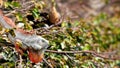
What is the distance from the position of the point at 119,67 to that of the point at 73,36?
1527 millimetres

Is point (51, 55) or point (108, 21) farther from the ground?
point (51, 55)

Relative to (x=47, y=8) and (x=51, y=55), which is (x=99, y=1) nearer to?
(x=47, y=8)

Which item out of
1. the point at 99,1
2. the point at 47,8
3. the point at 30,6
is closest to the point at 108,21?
the point at 99,1

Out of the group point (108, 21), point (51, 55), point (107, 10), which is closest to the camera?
point (51, 55)

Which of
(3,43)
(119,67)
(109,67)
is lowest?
(119,67)

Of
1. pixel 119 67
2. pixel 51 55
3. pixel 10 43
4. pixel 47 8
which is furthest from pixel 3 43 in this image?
pixel 119 67

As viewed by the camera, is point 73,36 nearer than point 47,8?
Yes

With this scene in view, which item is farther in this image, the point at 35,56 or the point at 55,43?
the point at 55,43

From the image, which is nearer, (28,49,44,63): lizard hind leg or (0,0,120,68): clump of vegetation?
(28,49,44,63): lizard hind leg

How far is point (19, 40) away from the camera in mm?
3053

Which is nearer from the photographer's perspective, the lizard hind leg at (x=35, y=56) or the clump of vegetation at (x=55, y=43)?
the lizard hind leg at (x=35, y=56)

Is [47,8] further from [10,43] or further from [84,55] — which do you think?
[10,43]

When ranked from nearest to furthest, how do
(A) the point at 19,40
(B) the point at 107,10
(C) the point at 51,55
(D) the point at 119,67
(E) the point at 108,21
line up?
(A) the point at 19,40, (C) the point at 51,55, (D) the point at 119,67, (E) the point at 108,21, (B) the point at 107,10

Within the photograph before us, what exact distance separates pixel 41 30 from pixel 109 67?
92 cm
